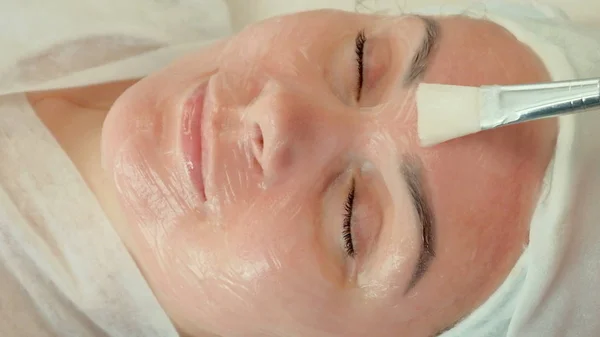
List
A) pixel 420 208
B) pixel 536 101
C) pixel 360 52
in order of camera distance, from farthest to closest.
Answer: pixel 360 52 < pixel 420 208 < pixel 536 101

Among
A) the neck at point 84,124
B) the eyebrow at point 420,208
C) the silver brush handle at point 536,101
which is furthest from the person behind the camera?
the neck at point 84,124

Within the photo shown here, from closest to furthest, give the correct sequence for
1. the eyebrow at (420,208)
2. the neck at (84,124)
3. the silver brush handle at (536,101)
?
1. the silver brush handle at (536,101)
2. the eyebrow at (420,208)
3. the neck at (84,124)

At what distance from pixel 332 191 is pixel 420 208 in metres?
0.13

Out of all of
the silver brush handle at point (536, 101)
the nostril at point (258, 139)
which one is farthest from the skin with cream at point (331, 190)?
the silver brush handle at point (536, 101)

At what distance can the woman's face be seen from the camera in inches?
31.1

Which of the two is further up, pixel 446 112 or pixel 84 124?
pixel 84 124

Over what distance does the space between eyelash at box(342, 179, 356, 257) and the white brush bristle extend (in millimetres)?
127

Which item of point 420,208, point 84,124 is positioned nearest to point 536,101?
point 420,208

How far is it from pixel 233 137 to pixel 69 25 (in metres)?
0.49

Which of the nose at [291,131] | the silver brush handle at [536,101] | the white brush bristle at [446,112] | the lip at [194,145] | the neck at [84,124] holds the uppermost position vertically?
the neck at [84,124]

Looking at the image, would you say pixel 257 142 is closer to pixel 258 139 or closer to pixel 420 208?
pixel 258 139

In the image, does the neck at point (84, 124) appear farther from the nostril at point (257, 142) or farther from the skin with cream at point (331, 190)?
the nostril at point (257, 142)

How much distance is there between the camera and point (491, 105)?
2.24 feet

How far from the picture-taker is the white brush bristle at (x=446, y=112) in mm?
696
